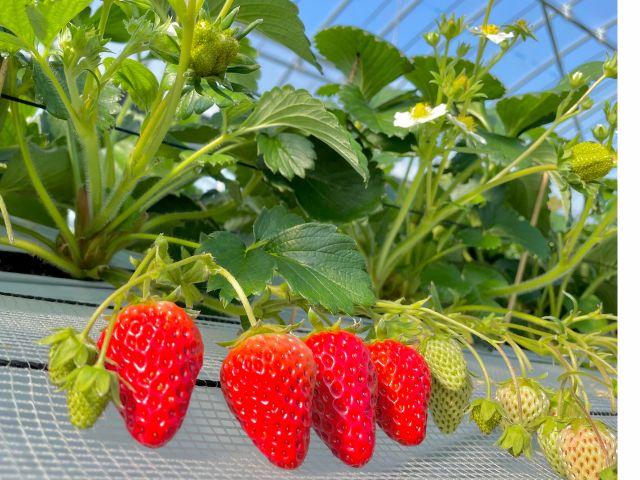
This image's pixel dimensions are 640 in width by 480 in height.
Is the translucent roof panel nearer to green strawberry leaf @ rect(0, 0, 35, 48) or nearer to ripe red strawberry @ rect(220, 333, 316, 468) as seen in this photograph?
green strawberry leaf @ rect(0, 0, 35, 48)

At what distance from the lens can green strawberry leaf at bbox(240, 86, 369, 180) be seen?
611mm

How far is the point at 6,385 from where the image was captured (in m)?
0.41

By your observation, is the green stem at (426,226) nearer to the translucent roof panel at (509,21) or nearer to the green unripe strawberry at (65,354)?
the green unripe strawberry at (65,354)

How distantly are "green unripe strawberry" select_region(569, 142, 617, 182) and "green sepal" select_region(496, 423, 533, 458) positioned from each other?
14.0 inches

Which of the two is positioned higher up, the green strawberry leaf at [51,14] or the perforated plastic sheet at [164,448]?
the green strawberry leaf at [51,14]

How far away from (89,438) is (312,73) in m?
7.57

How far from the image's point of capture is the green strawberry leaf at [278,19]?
2.30ft

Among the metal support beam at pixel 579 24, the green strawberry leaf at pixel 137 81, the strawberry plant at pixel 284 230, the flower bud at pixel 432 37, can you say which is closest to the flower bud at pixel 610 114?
the strawberry plant at pixel 284 230

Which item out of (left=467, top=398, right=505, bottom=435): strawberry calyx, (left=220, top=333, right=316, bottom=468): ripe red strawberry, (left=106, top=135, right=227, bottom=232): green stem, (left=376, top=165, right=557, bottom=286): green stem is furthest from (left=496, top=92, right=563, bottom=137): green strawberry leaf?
(left=220, top=333, right=316, bottom=468): ripe red strawberry

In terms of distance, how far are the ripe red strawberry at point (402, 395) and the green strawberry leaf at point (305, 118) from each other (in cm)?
22

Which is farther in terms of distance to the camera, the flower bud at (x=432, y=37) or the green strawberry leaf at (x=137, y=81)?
the flower bud at (x=432, y=37)

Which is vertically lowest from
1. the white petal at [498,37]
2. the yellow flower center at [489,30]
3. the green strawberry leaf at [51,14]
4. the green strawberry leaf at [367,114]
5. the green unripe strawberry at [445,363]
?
the green unripe strawberry at [445,363]

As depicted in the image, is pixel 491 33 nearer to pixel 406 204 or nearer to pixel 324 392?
pixel 406 204
